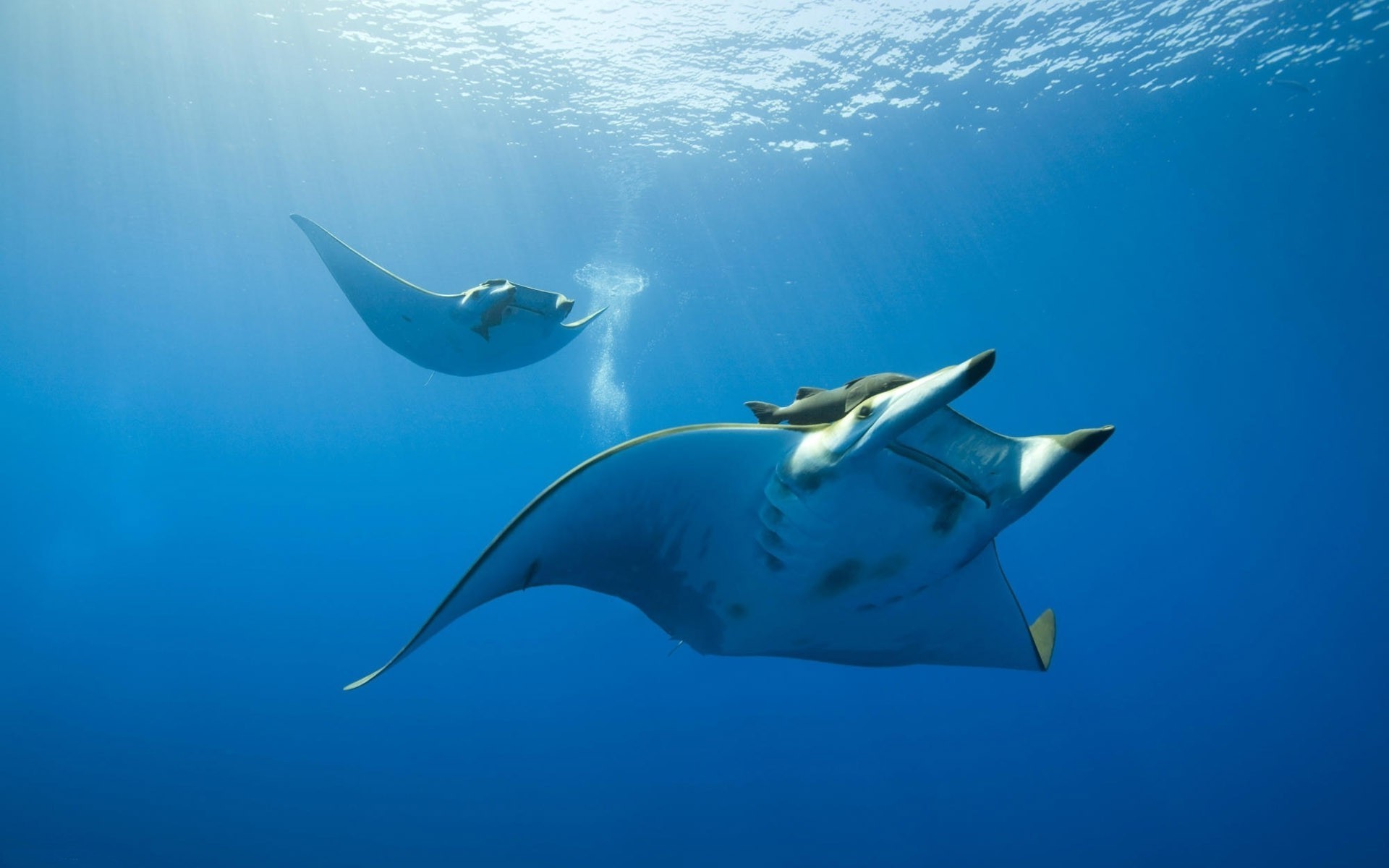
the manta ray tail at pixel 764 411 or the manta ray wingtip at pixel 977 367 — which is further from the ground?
the manta ray wingtip at pixel 977 367

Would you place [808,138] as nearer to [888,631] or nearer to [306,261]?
[888,631]

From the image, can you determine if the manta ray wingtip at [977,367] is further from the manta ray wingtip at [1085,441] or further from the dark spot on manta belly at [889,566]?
the dark spot on manta belly at [889,566]

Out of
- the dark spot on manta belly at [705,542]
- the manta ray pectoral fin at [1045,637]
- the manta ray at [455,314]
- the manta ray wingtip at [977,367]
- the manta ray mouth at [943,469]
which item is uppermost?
the manta ray at [455,314]

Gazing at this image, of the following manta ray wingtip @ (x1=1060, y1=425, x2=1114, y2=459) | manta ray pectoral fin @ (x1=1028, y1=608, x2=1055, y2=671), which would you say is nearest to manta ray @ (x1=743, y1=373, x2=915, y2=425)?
manta ray wingtip @ (x1=1060, y1=425, x2=1114, y2=459)

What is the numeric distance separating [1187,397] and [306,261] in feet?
104

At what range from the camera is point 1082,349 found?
22391 millimetres

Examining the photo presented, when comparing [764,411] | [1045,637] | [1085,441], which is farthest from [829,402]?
[1045,637]

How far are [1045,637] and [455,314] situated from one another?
5144 millimetres

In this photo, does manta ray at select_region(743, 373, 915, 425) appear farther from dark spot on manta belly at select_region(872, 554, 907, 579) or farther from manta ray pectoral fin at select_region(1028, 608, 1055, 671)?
manta ray pectoral fin at select_region(1028, 608, 1055, 671)

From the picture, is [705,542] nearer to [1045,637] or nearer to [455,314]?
[1045,637]

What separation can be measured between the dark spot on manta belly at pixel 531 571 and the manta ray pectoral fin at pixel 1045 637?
1971mm

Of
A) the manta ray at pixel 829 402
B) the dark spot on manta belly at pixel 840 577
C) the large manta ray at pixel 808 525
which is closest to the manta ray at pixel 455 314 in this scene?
the manta ray at pixel 829 402

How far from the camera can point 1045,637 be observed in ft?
9.36

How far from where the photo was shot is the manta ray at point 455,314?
18.0 ft
